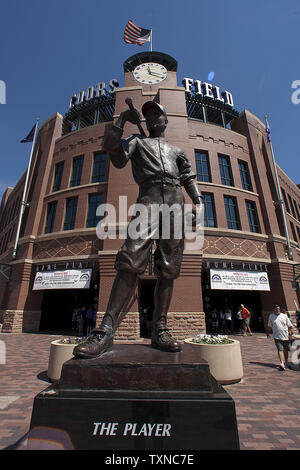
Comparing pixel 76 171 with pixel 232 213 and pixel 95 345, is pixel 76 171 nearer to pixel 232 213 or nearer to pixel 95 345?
pixel 232 213

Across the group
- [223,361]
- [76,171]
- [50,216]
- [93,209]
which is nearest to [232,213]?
[93,209]

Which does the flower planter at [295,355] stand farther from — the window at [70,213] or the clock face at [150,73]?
the clock face at [150,73]

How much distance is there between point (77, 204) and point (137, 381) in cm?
1495

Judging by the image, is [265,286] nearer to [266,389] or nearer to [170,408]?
[266,389]

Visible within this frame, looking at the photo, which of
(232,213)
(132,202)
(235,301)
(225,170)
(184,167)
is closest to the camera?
(184,167)

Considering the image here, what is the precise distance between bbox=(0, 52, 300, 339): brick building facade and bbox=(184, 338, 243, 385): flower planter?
21.5 feet

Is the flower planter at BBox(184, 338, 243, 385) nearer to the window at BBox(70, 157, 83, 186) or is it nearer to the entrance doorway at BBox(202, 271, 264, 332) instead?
the entrance doorway at BBox(202, 271, 264, 332)

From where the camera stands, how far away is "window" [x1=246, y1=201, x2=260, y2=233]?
16.2 meters

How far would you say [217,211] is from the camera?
15164mm

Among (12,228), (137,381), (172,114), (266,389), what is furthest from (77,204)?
(137,381)

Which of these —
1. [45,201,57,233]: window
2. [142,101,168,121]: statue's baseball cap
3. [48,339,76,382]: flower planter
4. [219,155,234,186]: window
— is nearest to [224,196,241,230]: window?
[219,155,234,186]: window

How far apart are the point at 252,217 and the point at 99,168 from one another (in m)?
11.2

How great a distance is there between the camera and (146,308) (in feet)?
52.6

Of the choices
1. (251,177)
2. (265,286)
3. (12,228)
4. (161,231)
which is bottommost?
(161,231)
